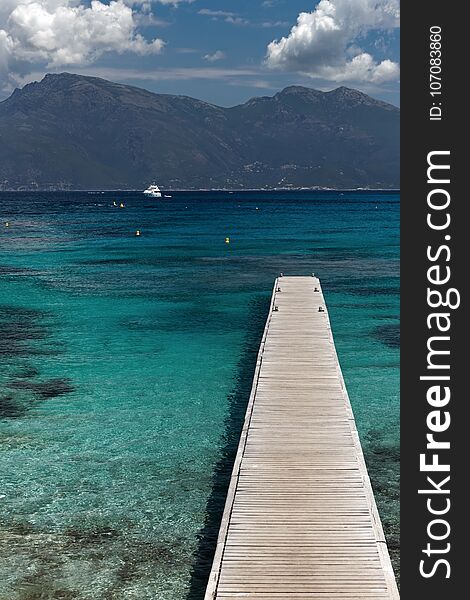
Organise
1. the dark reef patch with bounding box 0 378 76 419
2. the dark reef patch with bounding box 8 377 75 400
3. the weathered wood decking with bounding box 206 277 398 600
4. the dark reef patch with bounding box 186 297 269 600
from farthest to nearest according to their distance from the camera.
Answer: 1. the dark reef patch with bounding box 8 377 75 400
2. the dark reef patch with bounding box 0 378 76 419
3. the dark reef patch with bounding box 186 297 269 600
4. the weathered wood decking with bounding box 206 277 398 600

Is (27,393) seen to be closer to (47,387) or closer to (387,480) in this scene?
(47,387)

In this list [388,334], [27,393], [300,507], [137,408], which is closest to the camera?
[300,507]

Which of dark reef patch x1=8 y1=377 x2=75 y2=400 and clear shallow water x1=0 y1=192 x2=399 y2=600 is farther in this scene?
dark reef patch x1=8 y1=377 x2=75 y2=400

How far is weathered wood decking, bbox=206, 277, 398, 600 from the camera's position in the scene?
1595 cm

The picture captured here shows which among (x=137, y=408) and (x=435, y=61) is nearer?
(x=435, y=61)

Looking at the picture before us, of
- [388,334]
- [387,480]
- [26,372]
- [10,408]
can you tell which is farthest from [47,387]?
[388,334]

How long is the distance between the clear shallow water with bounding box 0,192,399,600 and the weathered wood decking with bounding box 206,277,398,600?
182 cm

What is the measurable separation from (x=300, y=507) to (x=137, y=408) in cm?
1285

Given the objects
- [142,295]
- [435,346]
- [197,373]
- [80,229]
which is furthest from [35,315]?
[80,229]

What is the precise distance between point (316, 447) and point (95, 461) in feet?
25.2

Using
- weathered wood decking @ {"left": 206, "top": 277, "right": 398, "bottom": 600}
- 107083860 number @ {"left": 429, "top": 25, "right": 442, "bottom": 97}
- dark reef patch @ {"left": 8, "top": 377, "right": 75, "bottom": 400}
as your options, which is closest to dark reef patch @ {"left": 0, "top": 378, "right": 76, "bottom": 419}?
dark reef patch @ {"left": 8, "top": 377, "right": 75, "bottom": 400}

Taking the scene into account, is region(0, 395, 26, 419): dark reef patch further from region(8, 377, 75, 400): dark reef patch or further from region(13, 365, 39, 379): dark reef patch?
region(13, 365, 39, 379): dark reef patch

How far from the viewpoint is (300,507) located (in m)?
19.0

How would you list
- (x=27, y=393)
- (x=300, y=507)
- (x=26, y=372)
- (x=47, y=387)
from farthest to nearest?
(x=26, y=372)
(x=47, y=387)
(x=27, y=393)
(x=300, y=507)
